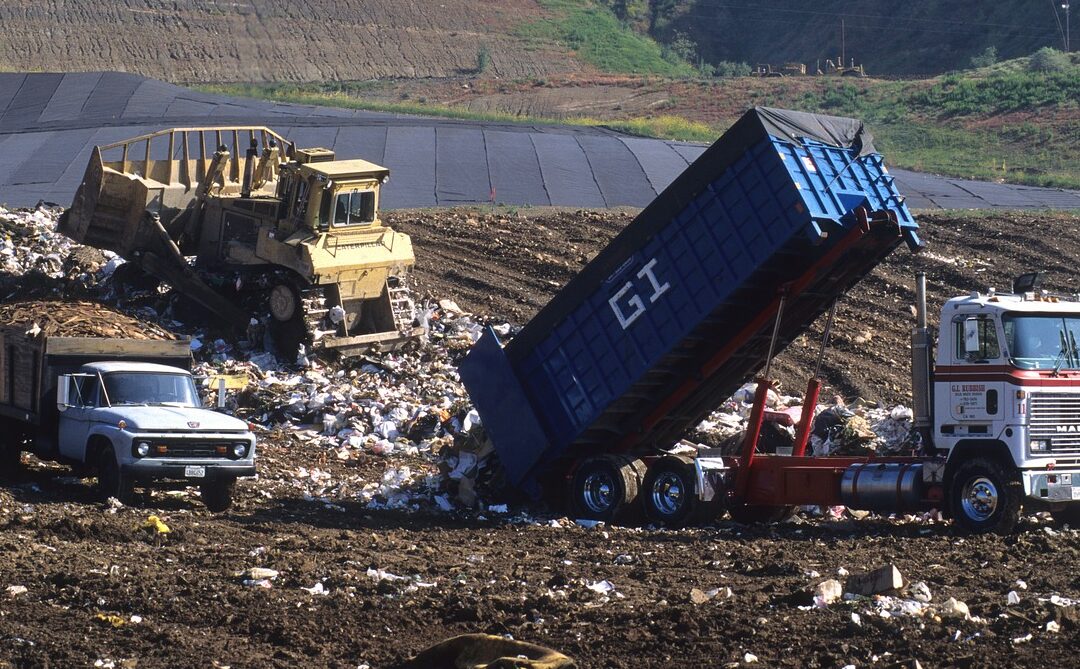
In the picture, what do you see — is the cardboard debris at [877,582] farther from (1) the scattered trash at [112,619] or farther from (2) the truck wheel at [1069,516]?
(1) the scattered trash at [112,619]

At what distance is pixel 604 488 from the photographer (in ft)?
48.6

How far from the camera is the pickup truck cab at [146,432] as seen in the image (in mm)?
14180

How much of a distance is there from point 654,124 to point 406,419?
33.3 meters

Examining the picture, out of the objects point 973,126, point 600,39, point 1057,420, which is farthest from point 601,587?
point 600,39

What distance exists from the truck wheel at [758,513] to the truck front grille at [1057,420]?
2838 millimetres

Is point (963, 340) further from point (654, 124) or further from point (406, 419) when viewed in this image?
point (654, 124)

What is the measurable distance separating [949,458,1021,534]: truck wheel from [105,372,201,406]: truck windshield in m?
7.63

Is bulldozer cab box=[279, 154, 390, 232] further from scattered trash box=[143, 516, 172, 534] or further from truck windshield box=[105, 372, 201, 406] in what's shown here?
scattered trash box=[143, 516, 172, 534]

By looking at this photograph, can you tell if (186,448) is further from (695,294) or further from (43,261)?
(43,261)

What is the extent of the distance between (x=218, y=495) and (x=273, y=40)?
57129mm

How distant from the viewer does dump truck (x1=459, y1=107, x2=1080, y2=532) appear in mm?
13141

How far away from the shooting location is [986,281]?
27.3 metres

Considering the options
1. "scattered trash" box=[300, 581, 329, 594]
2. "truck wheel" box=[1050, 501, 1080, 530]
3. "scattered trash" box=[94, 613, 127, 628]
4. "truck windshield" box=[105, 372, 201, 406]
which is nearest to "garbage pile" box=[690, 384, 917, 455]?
"truck wheel" box=[1050, 501, 1080, 530]

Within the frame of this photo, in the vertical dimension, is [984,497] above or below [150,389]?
below
